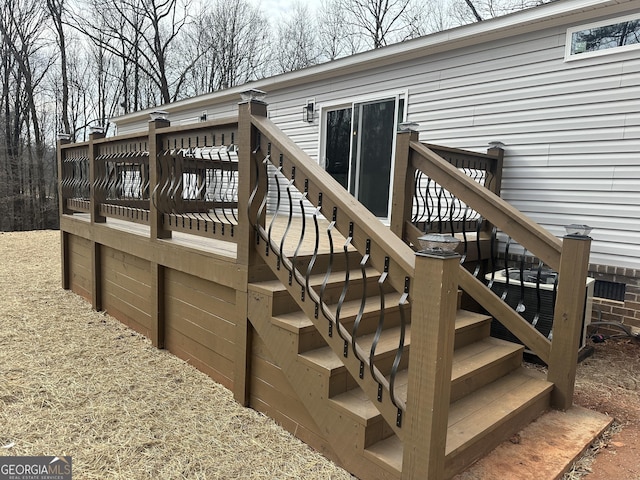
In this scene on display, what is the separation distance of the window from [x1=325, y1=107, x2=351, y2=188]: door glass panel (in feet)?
9.66

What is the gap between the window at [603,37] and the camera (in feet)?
12.9

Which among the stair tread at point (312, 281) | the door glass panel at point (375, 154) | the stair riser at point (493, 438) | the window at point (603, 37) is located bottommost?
the stair riser at point (493, 438)

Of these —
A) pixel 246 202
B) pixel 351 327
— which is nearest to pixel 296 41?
pixel 246 202

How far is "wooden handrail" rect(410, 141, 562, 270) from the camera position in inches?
108

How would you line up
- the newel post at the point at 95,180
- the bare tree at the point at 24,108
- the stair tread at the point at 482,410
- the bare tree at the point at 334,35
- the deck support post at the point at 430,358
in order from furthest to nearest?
the bare tree at the point at 334,35, the bare tree at the point at 24,108, the newel post at the point at 95,180, the stair tread at the point at 482,410, the deck support post at the point at 430,358

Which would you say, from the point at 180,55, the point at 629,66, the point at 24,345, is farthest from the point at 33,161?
the point at 629,66

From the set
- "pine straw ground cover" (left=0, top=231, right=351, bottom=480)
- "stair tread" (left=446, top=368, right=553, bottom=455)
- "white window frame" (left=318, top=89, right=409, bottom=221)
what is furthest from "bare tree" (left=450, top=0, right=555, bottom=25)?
"pine straw ground cover" (left=0, top=231, right=351, bottom=480)

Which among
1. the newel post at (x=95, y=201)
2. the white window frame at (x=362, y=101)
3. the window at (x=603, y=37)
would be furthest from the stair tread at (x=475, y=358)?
the newel post at (x=95, y=201)

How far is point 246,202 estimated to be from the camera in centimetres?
269

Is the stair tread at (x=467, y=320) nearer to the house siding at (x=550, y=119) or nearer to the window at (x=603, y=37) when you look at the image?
the house siding at (x=550, y=119)

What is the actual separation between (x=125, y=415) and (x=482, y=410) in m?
2.00

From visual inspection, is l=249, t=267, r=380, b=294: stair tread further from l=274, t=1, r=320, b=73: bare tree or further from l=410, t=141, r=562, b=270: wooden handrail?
l=274, t=1, r=320, b=73: bare tree

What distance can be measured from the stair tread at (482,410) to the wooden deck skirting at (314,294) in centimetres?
2

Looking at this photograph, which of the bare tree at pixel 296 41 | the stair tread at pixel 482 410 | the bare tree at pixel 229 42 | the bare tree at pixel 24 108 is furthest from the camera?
the bare tree at pixel 229 42
